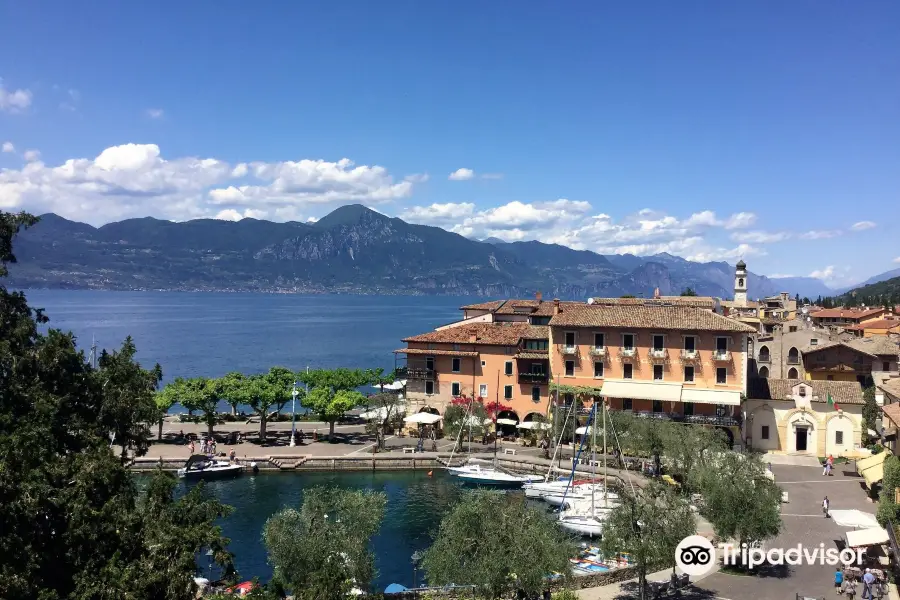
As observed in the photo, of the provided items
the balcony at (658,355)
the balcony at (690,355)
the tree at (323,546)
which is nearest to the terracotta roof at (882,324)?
the balcony at (690,355)

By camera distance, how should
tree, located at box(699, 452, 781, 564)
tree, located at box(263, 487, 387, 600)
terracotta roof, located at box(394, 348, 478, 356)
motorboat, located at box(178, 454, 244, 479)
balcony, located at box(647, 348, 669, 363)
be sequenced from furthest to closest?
terracotta roof, located at box(394, 348, 478, 356)
balcony, located at box(647, 348, 669, 363)
motorboat, located at box(178, 454, 244, 479)
tree, located at box(699, 452, 781, 564)
tree, located at box(263, 487, 387, 600)

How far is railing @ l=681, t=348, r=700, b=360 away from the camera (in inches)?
1993

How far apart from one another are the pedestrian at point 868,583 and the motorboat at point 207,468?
36902 mm

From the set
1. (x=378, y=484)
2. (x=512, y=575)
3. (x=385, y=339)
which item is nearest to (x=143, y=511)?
(x=512, y=575)

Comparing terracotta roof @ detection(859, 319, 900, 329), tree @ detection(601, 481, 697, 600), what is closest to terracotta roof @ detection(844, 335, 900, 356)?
terracotta roof @ detection(859, 319, 900, 329)

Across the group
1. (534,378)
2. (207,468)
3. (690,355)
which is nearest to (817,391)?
(690,355)

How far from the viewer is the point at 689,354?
167 feet

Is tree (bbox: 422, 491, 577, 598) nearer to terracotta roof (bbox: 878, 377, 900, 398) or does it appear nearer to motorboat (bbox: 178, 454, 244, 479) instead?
terracotta roof (bbox: 878, 377, 900, 398)

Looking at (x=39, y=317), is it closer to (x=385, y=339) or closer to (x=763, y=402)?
(x=763, y=402)

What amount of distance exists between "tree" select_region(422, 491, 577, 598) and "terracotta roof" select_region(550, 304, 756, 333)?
30.3 meters

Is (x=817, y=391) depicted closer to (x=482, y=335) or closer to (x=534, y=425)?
(x=534, y=425)

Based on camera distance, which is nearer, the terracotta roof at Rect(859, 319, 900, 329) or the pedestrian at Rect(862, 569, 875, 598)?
the pedestrian at Rect(862, 569, 875, 598)

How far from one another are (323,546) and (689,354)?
36705 mm

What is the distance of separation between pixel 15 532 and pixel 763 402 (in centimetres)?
4516
